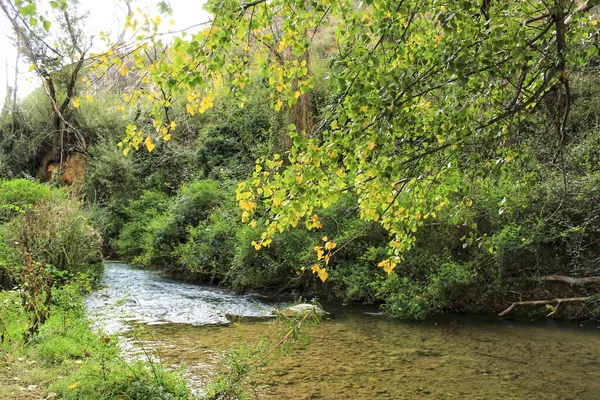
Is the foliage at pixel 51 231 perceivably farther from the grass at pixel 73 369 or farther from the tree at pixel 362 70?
the tree at pixel 362 70

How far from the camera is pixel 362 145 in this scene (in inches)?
124

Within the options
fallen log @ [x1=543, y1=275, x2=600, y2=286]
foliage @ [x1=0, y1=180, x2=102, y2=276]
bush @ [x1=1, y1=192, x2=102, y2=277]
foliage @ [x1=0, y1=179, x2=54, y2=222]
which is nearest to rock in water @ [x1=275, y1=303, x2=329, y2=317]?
foliage @ [x1=0, y1=180, x2=102, y2=276]

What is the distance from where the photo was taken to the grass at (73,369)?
156 inches

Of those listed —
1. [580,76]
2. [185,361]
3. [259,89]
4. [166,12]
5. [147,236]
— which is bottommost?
[185,361]

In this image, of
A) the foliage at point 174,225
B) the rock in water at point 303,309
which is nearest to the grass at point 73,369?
the rock in water at point 303,309

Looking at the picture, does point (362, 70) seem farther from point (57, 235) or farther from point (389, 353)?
point (57, 235)

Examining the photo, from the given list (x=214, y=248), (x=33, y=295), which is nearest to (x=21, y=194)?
(x=214, y=248)

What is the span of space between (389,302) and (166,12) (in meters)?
7.58

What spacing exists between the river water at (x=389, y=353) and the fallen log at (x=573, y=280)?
32.0 inches

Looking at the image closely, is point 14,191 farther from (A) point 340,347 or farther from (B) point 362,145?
(B) point 362,145

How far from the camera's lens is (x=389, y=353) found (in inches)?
249

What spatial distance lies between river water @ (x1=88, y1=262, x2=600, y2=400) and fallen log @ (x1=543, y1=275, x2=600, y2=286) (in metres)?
0.81

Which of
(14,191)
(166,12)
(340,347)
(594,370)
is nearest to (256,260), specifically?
(340,347)

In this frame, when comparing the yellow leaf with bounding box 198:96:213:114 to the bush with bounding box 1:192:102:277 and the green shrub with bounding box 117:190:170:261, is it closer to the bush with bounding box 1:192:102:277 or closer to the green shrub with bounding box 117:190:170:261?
the bush with bounding box 1:192:102:277
